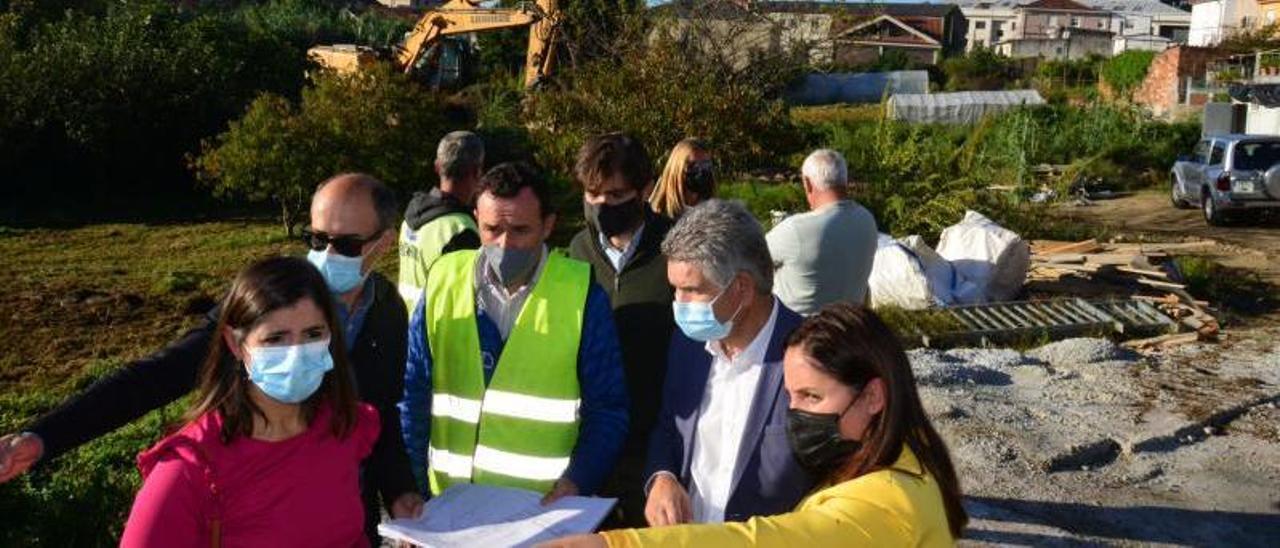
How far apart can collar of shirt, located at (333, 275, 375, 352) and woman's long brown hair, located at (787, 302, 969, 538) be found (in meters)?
1.52

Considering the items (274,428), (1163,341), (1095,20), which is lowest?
(1163,341)

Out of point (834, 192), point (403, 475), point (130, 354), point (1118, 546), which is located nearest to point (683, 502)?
point (403, 475)

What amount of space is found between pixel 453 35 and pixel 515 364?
2530 cm

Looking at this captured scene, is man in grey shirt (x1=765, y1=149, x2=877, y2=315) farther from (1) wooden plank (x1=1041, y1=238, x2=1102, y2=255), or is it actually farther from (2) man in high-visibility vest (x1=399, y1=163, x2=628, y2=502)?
(1) wooden plank (x1=1041, y1=238, x2=1102, y2=255)

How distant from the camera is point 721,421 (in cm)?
314

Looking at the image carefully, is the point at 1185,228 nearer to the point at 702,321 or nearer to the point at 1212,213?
the point at 1212,213

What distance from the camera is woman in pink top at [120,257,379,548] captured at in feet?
8.39

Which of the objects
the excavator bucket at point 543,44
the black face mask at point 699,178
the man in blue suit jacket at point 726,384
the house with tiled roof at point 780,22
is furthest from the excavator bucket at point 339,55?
the man in blue suit jacket at point 726,384

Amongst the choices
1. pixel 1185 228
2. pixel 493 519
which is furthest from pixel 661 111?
pixel 493 519

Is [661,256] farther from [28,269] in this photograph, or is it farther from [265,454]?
[28,269]

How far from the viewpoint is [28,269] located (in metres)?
14.1

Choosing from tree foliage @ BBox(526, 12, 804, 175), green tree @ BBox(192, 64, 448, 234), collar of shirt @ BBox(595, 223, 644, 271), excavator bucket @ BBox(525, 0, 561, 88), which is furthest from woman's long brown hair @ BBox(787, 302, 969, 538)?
excavator bucket @ BBox(525, 0, 561, 88)

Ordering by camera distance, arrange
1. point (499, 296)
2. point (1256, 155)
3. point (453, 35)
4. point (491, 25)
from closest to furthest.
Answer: point (499, 296) < point (1256, 155) < point (491, 25) < point (453, 35)

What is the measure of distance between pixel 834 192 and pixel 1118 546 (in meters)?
2.37
